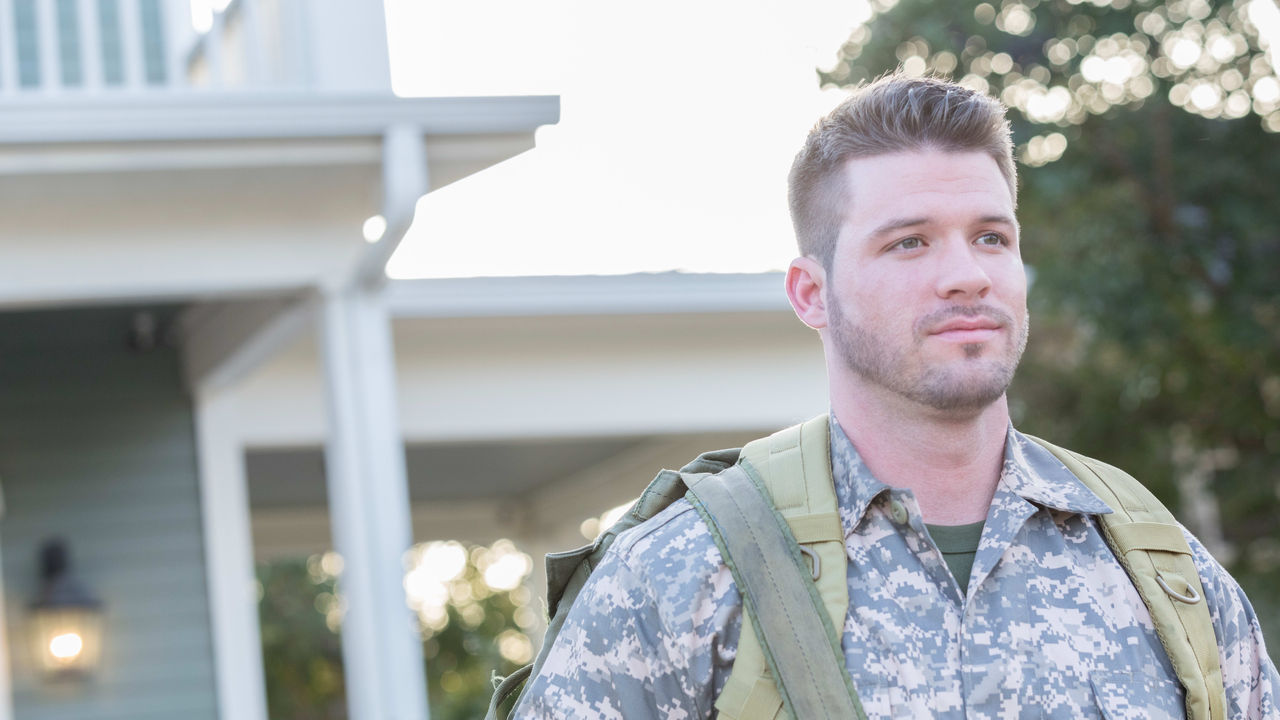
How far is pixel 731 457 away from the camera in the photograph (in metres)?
2.21

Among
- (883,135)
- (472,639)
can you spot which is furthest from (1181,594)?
(472,639)

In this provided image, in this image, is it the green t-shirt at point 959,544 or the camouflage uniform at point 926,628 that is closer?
the camouflage uniform at point 926,628

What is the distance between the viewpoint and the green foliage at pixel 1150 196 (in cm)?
1157

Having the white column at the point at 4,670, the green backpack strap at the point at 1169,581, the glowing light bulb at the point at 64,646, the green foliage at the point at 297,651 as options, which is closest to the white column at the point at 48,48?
the white column at the point at 4,670

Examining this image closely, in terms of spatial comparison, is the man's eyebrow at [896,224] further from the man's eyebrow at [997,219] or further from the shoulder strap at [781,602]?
the shoulder strap at [781,602]

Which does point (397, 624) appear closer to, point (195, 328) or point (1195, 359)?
point (195, 328)

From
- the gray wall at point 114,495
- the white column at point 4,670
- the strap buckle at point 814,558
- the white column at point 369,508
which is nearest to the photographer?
the strap buckle at point 814,558

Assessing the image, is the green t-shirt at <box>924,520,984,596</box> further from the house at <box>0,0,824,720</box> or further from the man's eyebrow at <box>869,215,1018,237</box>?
the house at <box>0,0,824,720</box>

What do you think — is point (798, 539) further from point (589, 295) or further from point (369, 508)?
point (589, 295)

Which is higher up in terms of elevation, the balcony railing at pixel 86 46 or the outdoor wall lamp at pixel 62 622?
the balcony railing at pixel 86 46

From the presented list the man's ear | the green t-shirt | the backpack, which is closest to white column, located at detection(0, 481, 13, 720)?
the backpack

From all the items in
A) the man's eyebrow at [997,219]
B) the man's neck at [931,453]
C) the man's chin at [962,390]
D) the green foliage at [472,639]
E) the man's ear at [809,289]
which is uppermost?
the green foliage at [472,639]

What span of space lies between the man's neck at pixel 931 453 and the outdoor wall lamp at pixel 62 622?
5102mm

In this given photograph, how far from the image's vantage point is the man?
1832mm
